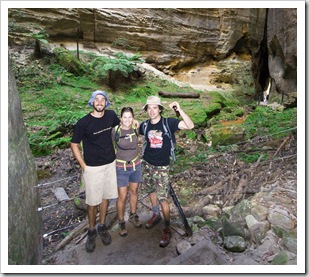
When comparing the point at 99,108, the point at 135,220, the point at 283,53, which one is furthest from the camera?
the point at 283,53

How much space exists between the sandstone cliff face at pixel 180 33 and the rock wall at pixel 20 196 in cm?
657

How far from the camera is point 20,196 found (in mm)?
2350

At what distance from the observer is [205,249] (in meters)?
2.49

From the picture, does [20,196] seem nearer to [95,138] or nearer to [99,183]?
[99,183]

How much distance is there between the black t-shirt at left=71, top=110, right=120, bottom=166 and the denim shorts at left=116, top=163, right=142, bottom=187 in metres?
0.21

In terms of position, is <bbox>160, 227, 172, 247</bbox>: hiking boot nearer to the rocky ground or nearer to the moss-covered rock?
the rocky ground

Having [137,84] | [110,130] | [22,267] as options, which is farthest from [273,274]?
[137,84]

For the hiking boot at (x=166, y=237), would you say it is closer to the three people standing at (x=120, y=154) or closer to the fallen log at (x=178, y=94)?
the three people standing at (x=120, y=154)

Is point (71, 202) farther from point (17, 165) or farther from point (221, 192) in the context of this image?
point (221, 192)

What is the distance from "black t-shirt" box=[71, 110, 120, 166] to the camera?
2291 millimetres

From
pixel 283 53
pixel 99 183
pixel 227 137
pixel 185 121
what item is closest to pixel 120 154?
pixel 99 183

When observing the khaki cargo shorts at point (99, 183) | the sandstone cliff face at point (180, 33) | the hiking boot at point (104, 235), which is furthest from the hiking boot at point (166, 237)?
the sandstone cliff face at point (180, 33)

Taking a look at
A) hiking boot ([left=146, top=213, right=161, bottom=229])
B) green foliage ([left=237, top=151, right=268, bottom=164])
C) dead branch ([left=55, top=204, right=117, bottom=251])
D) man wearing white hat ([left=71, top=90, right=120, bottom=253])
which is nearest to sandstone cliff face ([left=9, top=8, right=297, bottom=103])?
green foliage ([left=237, top=151, right=268, bottom=164])

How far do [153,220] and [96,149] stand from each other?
3.84 feet
